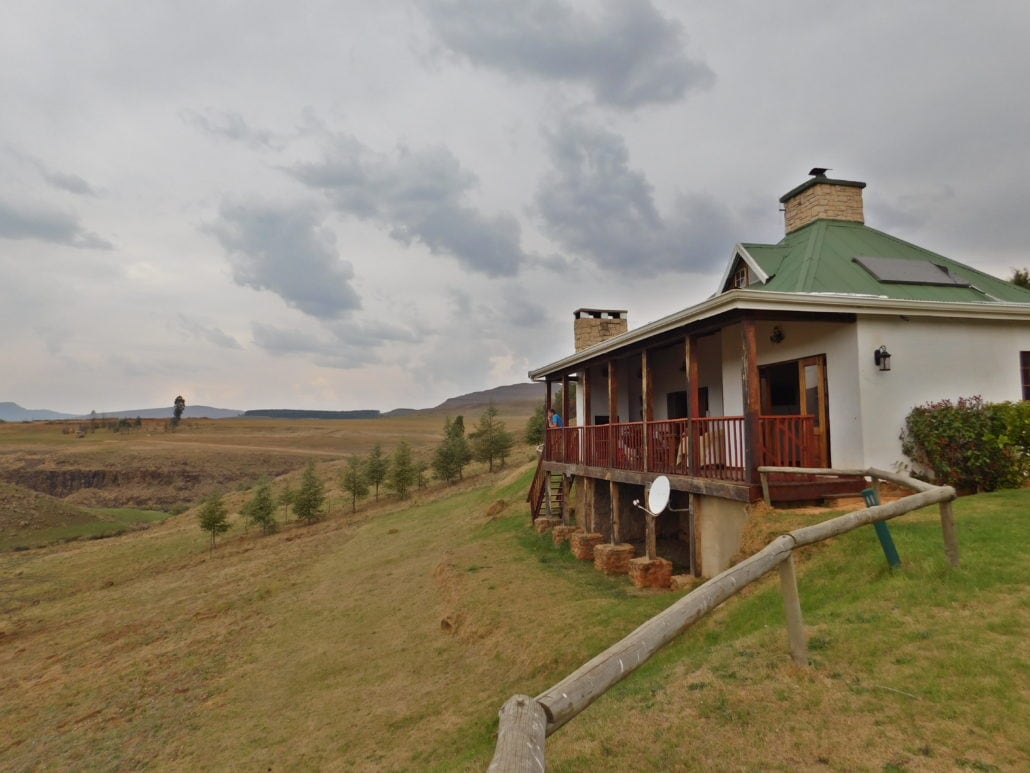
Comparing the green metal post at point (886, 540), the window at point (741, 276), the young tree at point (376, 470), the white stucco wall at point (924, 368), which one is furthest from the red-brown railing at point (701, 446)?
the young tree at point (376, 470)

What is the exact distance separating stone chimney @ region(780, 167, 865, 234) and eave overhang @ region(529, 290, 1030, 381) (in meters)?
5.25

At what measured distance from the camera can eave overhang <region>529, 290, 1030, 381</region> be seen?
898 centimetres

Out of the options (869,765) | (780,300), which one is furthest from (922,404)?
(869,765)

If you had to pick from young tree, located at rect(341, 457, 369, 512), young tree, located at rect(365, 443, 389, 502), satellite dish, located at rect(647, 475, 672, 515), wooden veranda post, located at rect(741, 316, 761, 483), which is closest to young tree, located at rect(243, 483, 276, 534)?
young tree, located at rect(341, 457, 369, 512)

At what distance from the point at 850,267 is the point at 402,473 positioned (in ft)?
102

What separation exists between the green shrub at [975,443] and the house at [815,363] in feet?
1.53

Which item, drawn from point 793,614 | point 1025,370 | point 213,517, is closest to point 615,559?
point 793,614

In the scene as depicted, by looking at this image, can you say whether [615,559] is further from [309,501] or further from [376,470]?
[376,470]

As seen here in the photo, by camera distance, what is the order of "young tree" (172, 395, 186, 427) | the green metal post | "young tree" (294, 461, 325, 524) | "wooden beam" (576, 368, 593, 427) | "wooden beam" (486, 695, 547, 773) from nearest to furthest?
1. "wooden beam" (486, 695, 547, 773)
2. the green metal post
3. "wooden beam" (576, 368, 593, 427)
4. "young tree" (294, 461, 325, 524)
5. "young tree" (172, 395, 186, 427)

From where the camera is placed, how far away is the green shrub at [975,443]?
9375 millimetres

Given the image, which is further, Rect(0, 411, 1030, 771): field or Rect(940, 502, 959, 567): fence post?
Rect(940, 502, 959, 567): fence post

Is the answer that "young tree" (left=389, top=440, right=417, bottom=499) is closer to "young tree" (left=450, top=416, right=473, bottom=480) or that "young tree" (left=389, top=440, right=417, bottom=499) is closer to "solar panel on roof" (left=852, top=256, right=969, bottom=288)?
"young tree" (left=450, top=416, right=473, bottom=480)

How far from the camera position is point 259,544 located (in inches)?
1264

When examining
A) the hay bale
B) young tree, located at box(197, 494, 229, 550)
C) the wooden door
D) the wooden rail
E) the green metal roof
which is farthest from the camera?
young tree, located at box(197, 494, 229, 550)
